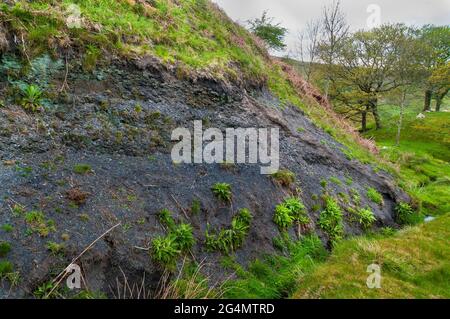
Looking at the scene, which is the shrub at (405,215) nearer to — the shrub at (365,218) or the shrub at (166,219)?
the shrub at (365,218)

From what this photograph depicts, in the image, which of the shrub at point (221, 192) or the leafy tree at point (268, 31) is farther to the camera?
the leafy tree at point (268, 31)

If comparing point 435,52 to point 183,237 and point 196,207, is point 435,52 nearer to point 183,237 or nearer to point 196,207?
point 196,207

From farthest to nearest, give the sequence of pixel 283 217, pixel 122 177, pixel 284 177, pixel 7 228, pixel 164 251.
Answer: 1. pixel 284 177
2. pixel 283 217
3. pixel 122 177
4. pixel 164 251
5. pixel 7 228

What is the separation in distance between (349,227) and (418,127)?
129ft

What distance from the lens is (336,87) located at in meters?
48.4

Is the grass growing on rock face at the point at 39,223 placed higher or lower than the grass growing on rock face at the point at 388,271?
higher

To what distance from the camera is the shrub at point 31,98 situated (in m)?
9.13

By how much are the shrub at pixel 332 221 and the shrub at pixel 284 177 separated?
1.47 metres

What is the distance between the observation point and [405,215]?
15.5 metres

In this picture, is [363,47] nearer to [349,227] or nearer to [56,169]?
[349,227]

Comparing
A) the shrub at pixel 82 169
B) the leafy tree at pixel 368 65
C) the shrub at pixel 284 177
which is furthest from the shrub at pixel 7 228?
the leafy tree at pixel 368 65

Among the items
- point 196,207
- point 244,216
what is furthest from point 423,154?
point 196,207

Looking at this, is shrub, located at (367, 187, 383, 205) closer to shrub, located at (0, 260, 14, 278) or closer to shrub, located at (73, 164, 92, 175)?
shrub, located at (73, 164, 92, 175)

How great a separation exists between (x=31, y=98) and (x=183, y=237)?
16.9 feet
